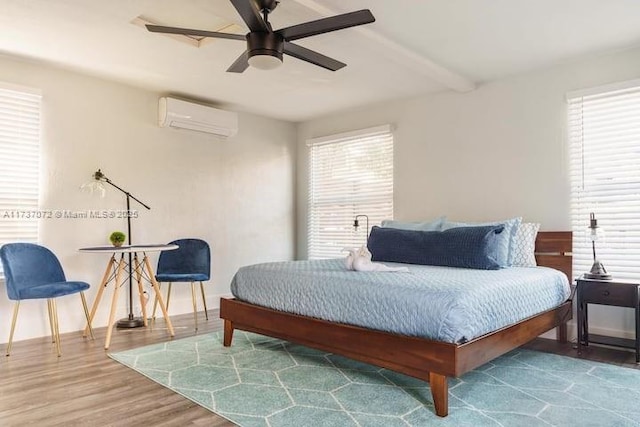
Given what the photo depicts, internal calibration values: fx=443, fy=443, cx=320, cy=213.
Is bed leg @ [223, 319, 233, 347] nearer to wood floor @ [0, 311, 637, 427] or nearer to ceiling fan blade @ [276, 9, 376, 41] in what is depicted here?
wood floor @ [0, 311, 637, 427]

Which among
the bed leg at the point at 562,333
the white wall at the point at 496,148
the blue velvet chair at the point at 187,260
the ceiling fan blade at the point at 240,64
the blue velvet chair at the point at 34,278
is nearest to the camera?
the ceiling fan blade at the point at 240,64

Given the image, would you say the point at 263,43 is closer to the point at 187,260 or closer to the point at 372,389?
the point at 372,389

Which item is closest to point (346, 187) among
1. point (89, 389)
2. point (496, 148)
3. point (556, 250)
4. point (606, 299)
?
point (496, 148)

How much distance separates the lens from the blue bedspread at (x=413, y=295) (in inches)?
93.0

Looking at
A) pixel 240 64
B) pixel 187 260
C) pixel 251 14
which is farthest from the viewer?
pixel 187 260

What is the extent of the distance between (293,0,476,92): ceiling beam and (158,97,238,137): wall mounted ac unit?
2309 mm

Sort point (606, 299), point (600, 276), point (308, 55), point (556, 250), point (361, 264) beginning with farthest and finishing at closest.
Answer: point (556, 250), point (600, 276), point (606, 299), point (361, 264), point (308, 55)

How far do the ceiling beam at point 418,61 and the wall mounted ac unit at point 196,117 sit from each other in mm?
2309

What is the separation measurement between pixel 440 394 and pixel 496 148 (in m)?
2.84

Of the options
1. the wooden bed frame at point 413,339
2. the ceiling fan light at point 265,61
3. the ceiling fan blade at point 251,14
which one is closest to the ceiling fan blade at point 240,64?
the ceiling fan light at point 265,61

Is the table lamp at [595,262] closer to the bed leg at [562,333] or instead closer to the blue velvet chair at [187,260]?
the bed leg at [562,333]

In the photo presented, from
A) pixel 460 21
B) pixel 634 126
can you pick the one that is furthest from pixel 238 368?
pixel 634 126

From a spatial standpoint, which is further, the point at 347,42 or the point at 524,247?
the point at 524,247

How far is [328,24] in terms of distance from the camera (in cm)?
234
